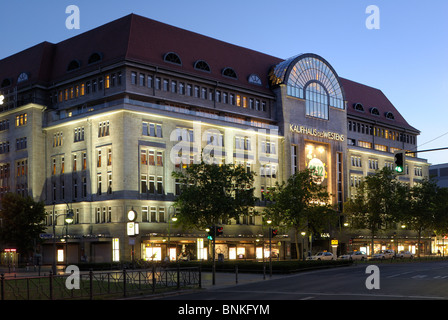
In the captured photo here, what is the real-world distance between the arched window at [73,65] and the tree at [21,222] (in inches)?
924

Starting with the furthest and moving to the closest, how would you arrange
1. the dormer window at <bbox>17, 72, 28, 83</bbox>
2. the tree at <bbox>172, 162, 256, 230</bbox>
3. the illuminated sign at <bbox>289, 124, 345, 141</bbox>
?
the illuminated sign at <bbox>289, 124, 345, 141</bbox>, the dormer window at <bbox>17, 72, 28, 83</bbox>, the tree at <bbox>172, 162, 256, 230</bbox>

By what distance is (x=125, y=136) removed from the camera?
7900 centimetres

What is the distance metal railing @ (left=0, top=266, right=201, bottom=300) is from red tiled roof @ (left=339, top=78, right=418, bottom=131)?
88933 mm

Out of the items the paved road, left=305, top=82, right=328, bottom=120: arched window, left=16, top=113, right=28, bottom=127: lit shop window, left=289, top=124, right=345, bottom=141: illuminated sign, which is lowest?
the paved road

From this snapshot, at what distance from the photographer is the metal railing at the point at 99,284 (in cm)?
2720

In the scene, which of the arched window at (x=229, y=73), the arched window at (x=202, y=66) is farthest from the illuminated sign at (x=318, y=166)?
the arched window at (x=202, y=66)

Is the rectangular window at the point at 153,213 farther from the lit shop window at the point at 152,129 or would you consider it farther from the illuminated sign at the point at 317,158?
the illuminated sign at the point at 317,158

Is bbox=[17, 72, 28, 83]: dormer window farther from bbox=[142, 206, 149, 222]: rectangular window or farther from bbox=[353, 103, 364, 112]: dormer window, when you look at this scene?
bbox=[353, 103, 364, 112]: dormer window

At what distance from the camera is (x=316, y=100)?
107 meters

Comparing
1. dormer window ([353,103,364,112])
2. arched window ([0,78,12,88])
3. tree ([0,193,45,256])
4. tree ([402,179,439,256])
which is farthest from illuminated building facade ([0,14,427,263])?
tree ([402,179,439,256])

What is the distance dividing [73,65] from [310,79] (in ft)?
135

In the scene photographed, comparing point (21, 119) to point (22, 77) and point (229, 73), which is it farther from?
point (229, 73)

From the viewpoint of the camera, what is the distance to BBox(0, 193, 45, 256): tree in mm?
73250
